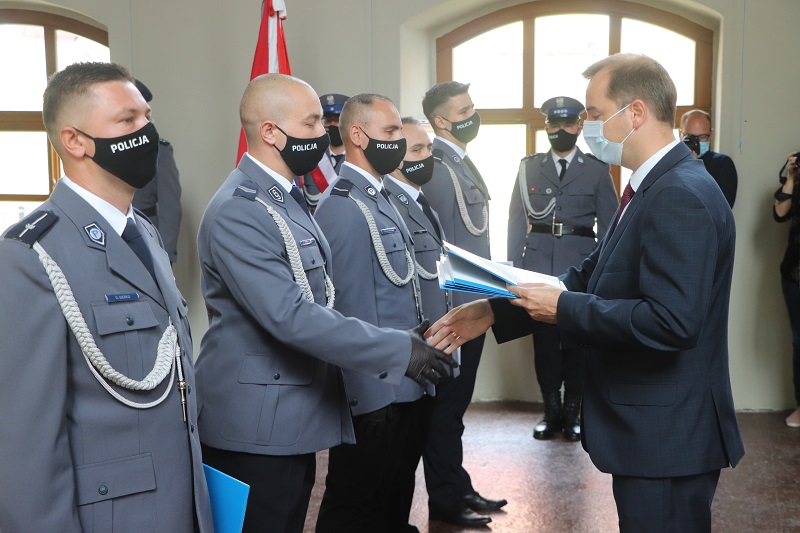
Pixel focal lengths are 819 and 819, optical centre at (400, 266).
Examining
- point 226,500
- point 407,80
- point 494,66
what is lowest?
point 226,500

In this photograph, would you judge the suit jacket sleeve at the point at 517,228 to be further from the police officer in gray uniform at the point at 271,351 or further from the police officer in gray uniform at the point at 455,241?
the police officer in gray uniform at the point at 271,351

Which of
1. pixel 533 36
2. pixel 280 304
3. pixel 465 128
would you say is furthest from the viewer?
pixel 533 36

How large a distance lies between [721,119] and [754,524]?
2426 mm

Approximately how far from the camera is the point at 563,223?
4.52m

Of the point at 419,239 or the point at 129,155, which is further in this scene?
the point at 419,239

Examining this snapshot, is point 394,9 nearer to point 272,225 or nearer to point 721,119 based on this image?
point 721,119

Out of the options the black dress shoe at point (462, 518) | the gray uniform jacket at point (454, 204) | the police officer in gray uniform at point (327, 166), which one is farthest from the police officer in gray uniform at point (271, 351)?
the police officer in gray uniform at point (327, 166)

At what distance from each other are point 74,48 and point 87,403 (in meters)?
4.76

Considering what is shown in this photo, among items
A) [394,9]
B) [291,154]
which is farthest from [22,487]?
[394,9]

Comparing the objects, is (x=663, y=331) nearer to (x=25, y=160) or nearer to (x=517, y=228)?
(x=517, y=228)

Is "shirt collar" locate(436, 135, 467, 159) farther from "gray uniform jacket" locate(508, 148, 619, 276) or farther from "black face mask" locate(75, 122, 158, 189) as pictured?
"black face mask" locate(75, 122, 158, 189)

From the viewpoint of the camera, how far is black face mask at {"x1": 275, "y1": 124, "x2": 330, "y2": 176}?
7.04ft

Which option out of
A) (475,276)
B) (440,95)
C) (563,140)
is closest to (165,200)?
(440,95)

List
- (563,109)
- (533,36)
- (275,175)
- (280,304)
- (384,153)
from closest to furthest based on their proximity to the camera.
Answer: (280,304) → (275,175) → (384,153) → (563,109) → (533,36)
